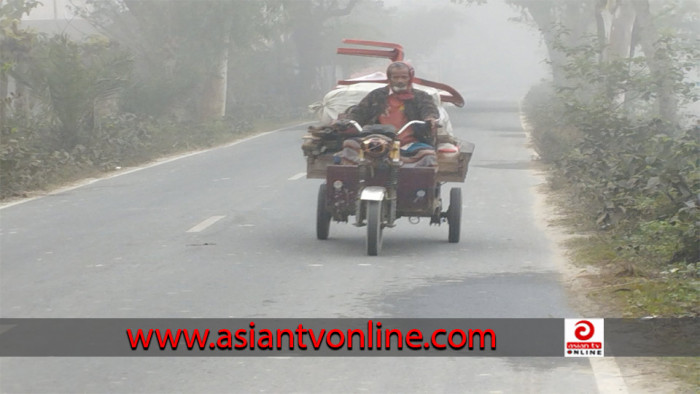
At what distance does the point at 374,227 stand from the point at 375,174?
59cm

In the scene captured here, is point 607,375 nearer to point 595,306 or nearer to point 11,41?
point 595,306

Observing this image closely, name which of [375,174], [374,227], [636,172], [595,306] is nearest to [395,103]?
[375,174]

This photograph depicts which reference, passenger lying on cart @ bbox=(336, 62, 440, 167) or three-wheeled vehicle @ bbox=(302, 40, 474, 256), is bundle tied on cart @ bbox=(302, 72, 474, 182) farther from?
passenger lying on cart @ bbox=(336, 62, 440, 167)

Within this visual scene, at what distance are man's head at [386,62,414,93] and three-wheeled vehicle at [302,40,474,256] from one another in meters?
0.47

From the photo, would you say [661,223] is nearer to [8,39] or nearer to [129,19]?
[8,39]

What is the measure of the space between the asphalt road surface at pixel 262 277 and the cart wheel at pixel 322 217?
0.42 ft

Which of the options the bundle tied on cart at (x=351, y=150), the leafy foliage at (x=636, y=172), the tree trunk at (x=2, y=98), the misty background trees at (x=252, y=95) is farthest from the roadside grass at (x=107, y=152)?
the leafy foliage at (x=636, y=172)

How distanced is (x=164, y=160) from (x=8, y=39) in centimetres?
399

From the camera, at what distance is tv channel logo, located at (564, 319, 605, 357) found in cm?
839

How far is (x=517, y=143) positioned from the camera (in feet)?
109

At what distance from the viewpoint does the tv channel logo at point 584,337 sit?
8391 mm

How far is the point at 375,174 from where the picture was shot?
12969 mm

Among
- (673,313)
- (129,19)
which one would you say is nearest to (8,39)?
(129,19)

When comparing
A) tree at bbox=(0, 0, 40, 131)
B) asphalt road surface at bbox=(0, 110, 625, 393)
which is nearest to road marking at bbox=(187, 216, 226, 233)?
asphalt road surface at bbox=(0, 110, 625, 393)
